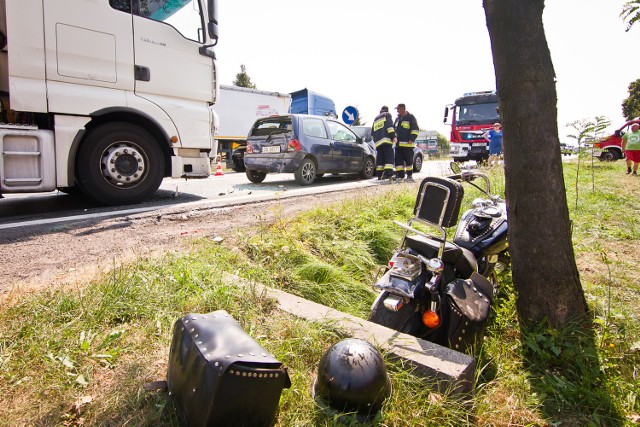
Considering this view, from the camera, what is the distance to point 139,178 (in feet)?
18.5

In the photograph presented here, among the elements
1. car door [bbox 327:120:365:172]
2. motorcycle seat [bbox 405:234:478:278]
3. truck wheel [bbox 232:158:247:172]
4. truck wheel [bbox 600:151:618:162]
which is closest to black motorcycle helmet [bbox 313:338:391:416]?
motorcycle seat [bbox 405:234:478:278]

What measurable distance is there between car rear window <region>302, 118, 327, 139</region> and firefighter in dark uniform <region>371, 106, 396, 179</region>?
161cm

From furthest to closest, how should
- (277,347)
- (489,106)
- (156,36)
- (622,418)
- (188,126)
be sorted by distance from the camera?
(489,106) → (188,126) → (156,36) → (277,347) → (622,418)

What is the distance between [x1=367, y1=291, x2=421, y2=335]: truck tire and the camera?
229 cm

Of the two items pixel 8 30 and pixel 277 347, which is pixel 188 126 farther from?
pixel 277 347

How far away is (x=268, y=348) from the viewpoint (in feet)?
6.48

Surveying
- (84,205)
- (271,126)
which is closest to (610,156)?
(271,126)

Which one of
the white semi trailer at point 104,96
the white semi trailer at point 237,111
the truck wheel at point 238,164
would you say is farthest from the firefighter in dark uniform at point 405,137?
the white semi trailer at point 237,111

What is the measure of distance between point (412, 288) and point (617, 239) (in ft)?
12.5

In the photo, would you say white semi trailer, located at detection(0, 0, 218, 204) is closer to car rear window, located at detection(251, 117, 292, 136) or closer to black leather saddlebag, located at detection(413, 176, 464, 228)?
car rear window, located at detection(251, 117, 292, 136)

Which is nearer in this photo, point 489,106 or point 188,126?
point 188,126

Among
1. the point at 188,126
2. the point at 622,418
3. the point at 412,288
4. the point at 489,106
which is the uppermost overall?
the point at 489,106

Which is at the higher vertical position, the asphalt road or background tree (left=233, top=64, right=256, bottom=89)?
background tree (left=233, top=64, right=256, bottom=89)

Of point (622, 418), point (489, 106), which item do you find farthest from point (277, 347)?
point (489, 106)
